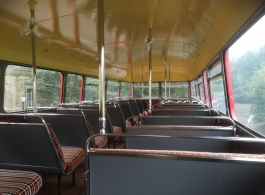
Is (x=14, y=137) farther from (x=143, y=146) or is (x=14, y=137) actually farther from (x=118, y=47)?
(x=118, y=47)

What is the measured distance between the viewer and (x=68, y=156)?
8.58ft

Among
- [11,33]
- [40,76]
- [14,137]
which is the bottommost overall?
[14,137]

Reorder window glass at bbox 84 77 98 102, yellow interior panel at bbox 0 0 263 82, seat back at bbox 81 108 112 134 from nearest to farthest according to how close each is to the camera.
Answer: yellow interior panel at bbox 0 0 263 82
seat back at bbox 81 108 112 134
window glass at bbox 84 77 98 102

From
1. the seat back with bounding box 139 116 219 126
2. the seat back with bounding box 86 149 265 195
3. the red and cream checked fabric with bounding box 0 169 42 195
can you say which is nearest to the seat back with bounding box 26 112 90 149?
the seat back with bounding box 139 116 219 126

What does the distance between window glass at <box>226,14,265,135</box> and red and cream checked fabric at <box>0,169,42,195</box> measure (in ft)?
6.93

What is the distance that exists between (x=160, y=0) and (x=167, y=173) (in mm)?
2634

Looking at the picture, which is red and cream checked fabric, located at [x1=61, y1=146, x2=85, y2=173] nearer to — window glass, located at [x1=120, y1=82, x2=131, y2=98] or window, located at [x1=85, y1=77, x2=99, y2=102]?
window, located at [x1=85, y1=77, x2=99, y2=102]

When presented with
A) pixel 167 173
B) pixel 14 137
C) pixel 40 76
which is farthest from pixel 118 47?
pixel 167 173

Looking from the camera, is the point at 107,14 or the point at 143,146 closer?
the point at 143,146

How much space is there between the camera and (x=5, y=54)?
12.5 feet

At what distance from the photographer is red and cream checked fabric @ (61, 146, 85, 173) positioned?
2.43 m

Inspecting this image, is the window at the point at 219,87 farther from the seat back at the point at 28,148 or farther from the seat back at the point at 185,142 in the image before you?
the seat back at the point at 28,148

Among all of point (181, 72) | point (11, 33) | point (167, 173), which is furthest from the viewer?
point (181, 72)

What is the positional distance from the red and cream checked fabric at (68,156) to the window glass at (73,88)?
11.1 ft
